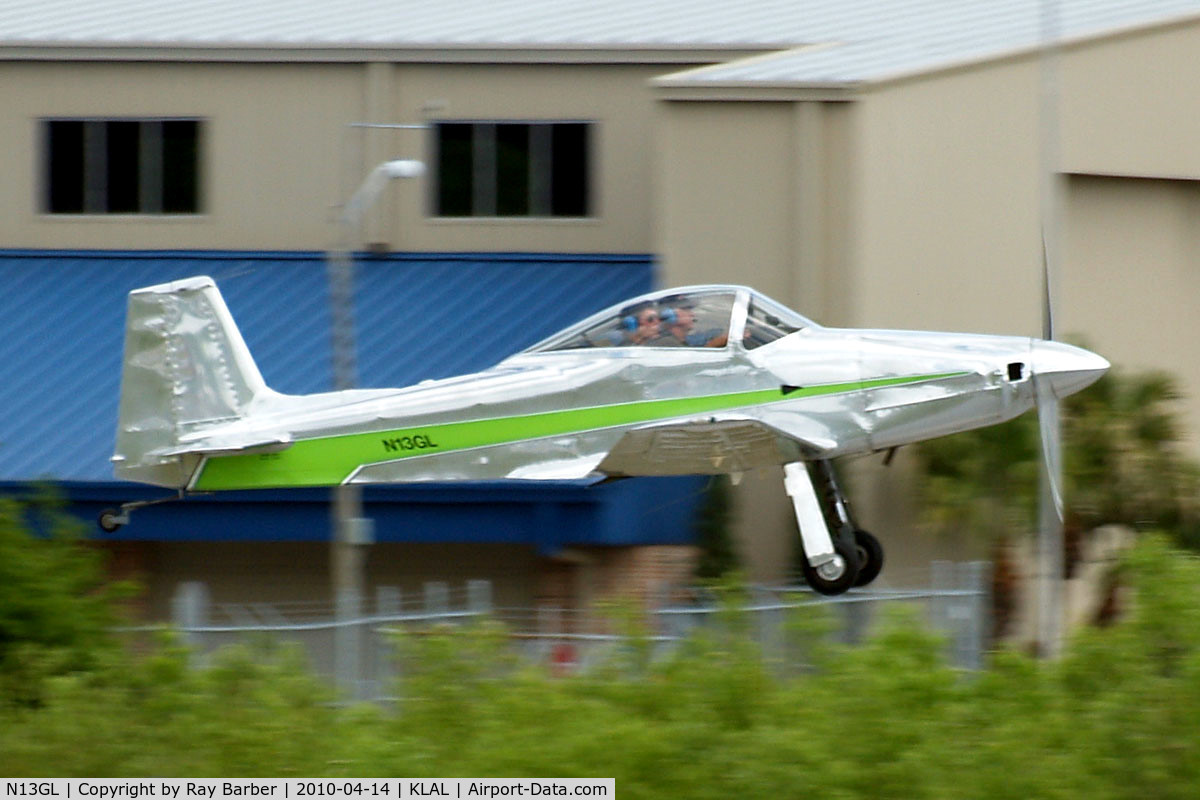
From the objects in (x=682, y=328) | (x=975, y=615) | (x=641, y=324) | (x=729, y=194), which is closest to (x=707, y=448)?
(x=682, y=328)

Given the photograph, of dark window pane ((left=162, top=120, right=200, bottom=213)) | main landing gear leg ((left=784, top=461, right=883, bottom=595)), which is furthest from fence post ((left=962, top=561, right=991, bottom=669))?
dark window pane ((left=162, top=120, right=200, bottom=213))

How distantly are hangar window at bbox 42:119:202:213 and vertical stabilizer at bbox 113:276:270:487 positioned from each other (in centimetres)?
571

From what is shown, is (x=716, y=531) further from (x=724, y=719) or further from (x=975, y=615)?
(x=724, y=719)

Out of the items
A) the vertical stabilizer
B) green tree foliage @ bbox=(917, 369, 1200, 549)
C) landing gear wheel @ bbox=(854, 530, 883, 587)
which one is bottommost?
landing gear wheel @ bbox=(854, 530, 883, 587)

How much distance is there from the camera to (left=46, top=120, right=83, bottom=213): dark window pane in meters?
20.5

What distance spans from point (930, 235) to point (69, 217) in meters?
10.2

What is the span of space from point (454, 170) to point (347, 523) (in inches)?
282

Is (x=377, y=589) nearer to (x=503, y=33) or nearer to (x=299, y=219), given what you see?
(x=299, y=219)

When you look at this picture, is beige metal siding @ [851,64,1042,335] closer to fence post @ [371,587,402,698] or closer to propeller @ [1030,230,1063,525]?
propeller @ [1030,230,1063,525]

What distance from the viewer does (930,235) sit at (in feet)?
55.3

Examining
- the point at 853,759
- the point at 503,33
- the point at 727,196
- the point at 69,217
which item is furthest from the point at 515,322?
the point at 853,759

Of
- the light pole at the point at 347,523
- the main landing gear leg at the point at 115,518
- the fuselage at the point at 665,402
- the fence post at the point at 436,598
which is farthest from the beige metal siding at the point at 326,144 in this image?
the fuselage at the point at 665,402

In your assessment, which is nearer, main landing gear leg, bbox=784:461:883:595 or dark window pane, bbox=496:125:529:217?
main landing gear leg, bbox=784:461:883:595
